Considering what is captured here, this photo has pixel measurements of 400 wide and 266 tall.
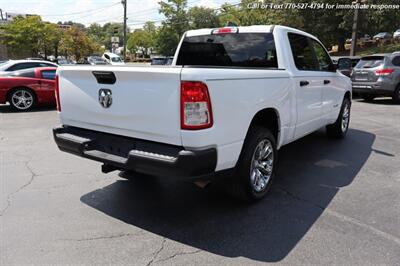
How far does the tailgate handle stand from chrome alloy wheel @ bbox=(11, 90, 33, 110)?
8.12 meters

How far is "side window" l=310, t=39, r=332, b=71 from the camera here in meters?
5.68

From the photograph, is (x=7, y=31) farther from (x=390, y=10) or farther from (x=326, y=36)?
(x=390, y=10)

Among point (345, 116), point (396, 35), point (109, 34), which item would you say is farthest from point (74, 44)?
point (109, 34)

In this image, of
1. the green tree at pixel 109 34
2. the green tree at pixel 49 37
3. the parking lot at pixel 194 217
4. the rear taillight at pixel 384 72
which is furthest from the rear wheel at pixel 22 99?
the green tree at pixel 109 34

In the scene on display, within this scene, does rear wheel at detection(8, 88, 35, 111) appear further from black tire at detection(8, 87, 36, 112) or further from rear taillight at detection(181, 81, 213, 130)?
rear taillight at detection(181, 81, 213, 130)

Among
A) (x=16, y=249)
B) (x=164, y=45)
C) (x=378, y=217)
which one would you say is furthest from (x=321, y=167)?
(x=164, y=45)

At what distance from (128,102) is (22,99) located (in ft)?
28.2

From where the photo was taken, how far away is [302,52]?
16.7ft

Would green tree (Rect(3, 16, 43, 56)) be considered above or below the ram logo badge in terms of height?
above

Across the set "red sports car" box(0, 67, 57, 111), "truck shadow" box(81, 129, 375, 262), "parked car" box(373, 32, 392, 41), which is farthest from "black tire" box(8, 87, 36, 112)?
"parked car" box(373, 32, 392, 41)

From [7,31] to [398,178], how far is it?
46.6 metres

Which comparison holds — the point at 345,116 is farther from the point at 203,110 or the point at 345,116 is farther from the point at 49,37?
the point at 49,37

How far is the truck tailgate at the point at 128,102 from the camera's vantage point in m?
3.07

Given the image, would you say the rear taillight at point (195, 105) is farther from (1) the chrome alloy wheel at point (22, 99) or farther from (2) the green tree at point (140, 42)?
(2) the green tree at point (140, 42)
